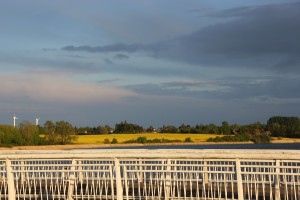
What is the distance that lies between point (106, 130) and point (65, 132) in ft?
82.3

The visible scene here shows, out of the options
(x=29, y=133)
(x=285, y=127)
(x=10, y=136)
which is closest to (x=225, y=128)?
(x=285, y=127)

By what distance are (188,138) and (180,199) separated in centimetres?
→ 8423

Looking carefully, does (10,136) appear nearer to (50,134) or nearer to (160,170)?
(50,134)

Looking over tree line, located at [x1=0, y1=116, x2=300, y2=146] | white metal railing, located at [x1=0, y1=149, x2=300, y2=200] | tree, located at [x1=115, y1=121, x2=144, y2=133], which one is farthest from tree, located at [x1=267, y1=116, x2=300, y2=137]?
white metal railing, located at [x1=0, y1=149, x2=300, y2=200]

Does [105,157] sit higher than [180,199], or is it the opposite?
[105,157]

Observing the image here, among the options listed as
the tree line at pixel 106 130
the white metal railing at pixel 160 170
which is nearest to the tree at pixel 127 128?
the tree line at pixel 106 130

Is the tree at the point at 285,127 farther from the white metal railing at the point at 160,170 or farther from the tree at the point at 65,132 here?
the white metal railing at the point at 160,170

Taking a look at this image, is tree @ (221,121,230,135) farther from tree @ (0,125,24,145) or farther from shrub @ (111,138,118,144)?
tree @ (0,125,24,145)

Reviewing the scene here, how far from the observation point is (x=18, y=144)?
3524 inches

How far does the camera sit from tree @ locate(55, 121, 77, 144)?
96.9 metres

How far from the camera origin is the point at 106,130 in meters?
122

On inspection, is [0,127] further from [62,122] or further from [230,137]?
[230,137]

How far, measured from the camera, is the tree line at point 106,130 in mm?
91562

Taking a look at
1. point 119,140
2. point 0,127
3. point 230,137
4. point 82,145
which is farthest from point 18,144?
point 230,137
